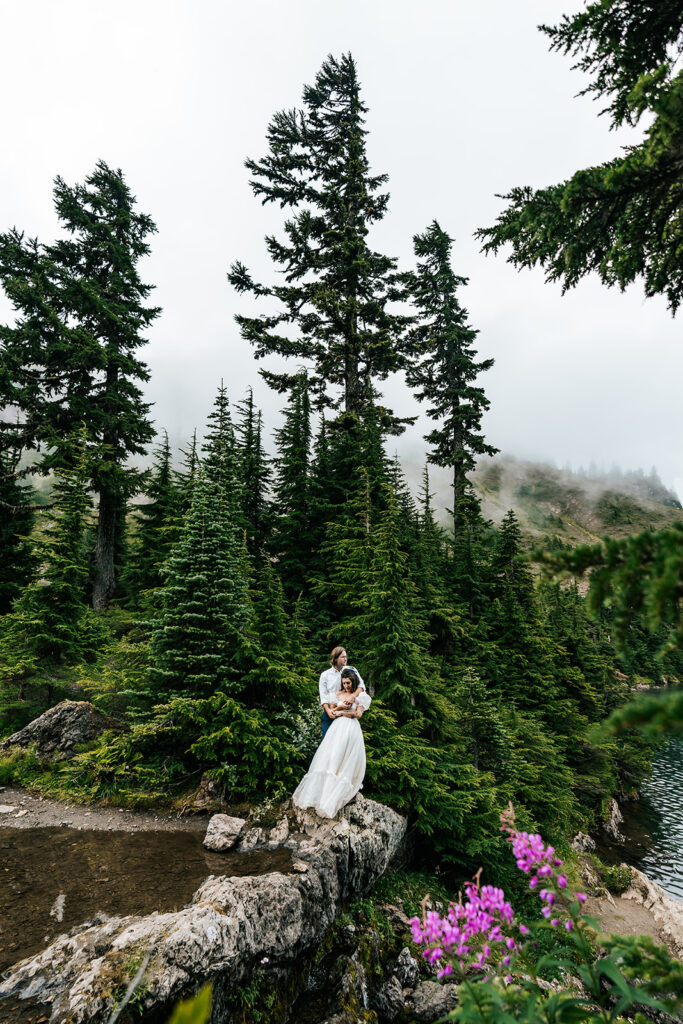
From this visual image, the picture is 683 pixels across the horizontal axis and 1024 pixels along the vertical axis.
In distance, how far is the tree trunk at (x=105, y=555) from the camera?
18.9 meters

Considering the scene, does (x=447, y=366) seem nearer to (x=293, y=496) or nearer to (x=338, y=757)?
(x=293, y=496)

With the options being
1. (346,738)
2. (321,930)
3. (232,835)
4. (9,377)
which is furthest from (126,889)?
(9,377)

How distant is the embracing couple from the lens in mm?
7352

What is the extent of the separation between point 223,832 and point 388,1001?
9.97 feet

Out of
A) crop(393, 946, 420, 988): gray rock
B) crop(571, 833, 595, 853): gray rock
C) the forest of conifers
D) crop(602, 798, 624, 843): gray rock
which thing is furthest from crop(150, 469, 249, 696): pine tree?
crop(602, 798, 624, 843): gray rock

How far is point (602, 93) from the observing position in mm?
6113

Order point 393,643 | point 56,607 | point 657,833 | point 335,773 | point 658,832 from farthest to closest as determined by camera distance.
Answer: point 658,832
point 657,833
point 56,607
point 393,643
point 335,773

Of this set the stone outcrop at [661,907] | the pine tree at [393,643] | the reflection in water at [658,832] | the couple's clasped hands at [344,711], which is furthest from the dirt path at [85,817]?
the reflection in water at [658,832]

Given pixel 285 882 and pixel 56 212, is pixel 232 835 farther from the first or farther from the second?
pixel 56 212

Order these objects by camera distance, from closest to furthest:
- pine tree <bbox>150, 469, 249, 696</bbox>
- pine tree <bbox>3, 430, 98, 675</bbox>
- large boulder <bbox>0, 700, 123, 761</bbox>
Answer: pine tree <bbox>150, 469, 249, 696</bbox> → large boulder <bbox>0, 700, 123, 761</bbox> → pine tree <bbox>3, 430, 98, 675</bbox>

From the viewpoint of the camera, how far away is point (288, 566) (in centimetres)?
1564

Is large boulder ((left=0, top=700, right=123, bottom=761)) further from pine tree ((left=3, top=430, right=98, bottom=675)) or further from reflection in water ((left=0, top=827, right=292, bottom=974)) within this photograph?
reflection in water ((left=0, top=827, right=292, bottom=974))

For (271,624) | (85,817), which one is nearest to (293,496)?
(271,624)

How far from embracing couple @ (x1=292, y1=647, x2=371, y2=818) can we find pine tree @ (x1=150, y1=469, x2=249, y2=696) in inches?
84.2
